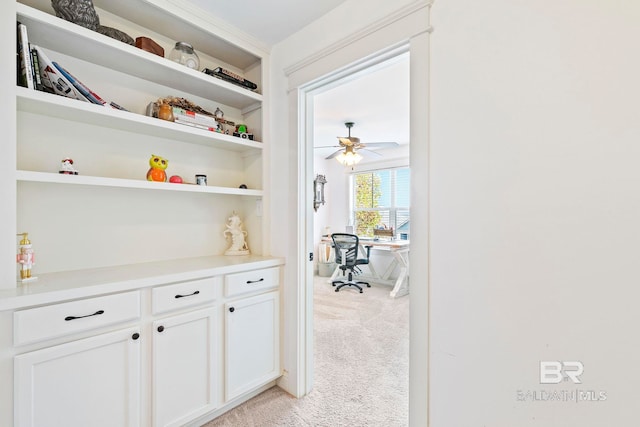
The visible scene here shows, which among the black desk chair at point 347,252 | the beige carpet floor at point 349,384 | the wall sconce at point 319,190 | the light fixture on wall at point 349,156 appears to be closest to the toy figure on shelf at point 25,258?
the beige carpet floor at point 349,384

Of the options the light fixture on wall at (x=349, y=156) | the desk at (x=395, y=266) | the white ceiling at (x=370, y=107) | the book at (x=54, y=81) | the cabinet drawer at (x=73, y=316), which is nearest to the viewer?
the cabinet drawer at (x=73, y=316)

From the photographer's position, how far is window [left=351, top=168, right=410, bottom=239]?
5191mm

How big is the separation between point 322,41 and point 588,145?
1462 mm

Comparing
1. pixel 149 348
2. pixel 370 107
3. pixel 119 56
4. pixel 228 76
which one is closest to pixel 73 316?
pixel 149 348

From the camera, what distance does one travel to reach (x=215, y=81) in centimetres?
182

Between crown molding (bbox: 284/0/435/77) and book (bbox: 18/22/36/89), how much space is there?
1.29 meters

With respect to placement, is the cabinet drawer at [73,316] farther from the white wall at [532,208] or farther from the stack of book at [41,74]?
the white wall at [532,208]

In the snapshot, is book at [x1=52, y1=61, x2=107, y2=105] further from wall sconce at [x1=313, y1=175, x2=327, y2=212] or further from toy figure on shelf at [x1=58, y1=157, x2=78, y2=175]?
wall sconce at [x1=313, y1=175, x2=327, y2=212]

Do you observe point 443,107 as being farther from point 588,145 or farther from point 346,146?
point 346,146

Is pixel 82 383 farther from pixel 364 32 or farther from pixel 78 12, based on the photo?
pixel 364 32

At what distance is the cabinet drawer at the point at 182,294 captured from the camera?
1391 mm

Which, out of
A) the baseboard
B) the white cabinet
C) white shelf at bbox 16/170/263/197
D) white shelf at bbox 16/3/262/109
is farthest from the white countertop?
white shelf at bbox 16/3/262/109

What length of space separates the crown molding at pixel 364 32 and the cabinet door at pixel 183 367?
1.62 meters

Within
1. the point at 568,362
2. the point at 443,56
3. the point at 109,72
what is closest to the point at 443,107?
the point at 443,56
